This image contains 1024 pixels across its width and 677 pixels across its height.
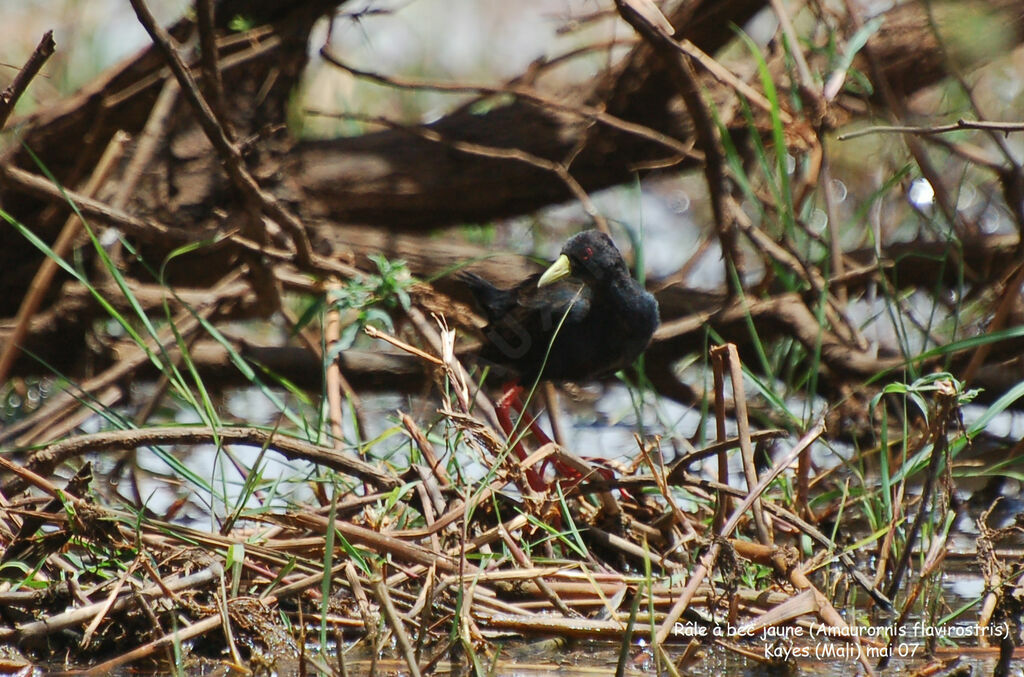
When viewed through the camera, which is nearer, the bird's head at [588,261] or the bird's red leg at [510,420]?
the bird's red leg at [510,420]

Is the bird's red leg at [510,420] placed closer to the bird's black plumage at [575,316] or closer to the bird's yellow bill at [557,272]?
the bird's black plumage at [575,316]

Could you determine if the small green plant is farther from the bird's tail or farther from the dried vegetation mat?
the bird's tail

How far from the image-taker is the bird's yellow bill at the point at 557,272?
4.24 m

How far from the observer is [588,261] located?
4.32 metres

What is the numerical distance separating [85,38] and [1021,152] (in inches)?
224

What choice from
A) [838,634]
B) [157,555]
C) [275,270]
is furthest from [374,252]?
[838,634]

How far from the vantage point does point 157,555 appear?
278 centimetres

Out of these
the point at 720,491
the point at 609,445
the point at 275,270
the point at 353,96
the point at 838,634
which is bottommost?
the point at 838,634

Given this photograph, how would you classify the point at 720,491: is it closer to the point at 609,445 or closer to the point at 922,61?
the point at 609,445

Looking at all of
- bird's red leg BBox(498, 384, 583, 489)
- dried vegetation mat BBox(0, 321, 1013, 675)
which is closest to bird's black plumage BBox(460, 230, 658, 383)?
bird's red leg BBox(498, 384, 583, 489)

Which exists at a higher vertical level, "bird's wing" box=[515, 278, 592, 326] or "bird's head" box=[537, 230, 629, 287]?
"bird's head" box=[537, 230, 629, 287]

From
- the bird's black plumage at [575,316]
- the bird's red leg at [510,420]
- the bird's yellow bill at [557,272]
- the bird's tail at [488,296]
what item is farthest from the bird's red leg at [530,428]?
the bird's yellow bill at [557,272]

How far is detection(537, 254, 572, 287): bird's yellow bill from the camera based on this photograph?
4238 millimetres

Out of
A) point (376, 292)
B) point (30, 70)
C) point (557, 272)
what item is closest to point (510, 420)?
point (557, 272)
